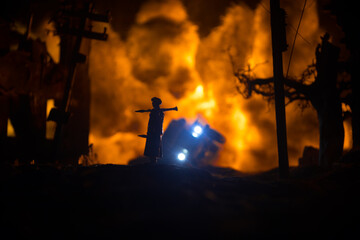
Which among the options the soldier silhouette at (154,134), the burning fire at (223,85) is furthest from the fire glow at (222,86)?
the soldier silhouette at (154,134)

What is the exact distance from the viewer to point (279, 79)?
24.2 feet

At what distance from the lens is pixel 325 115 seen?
10.3 meters

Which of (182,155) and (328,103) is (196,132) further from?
(328,103)

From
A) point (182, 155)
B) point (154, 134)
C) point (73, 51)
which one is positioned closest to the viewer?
point (154, 134)

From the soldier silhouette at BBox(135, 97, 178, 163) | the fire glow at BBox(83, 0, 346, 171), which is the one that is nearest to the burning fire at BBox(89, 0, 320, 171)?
the fire glow at BBox(83, 0, 346, 171)

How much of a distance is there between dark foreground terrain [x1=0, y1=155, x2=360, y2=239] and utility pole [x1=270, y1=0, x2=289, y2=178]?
1556 millimetres

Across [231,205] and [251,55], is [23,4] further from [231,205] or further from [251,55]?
[251,55]

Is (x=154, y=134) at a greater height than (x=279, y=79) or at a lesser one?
lesser

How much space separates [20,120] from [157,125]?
684cm

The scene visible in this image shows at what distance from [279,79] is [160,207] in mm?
5613

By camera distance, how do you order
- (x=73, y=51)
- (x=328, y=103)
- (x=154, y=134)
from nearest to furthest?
(x=154, y=134)
(x=73, y=51)
(x=328, y=103)

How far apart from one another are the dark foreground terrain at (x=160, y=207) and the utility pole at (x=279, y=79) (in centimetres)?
156

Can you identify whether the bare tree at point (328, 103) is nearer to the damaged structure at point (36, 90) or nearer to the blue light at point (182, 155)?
the blue light at point (182, 155)

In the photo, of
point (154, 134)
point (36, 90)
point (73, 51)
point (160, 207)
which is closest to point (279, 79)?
point (154, 134)
